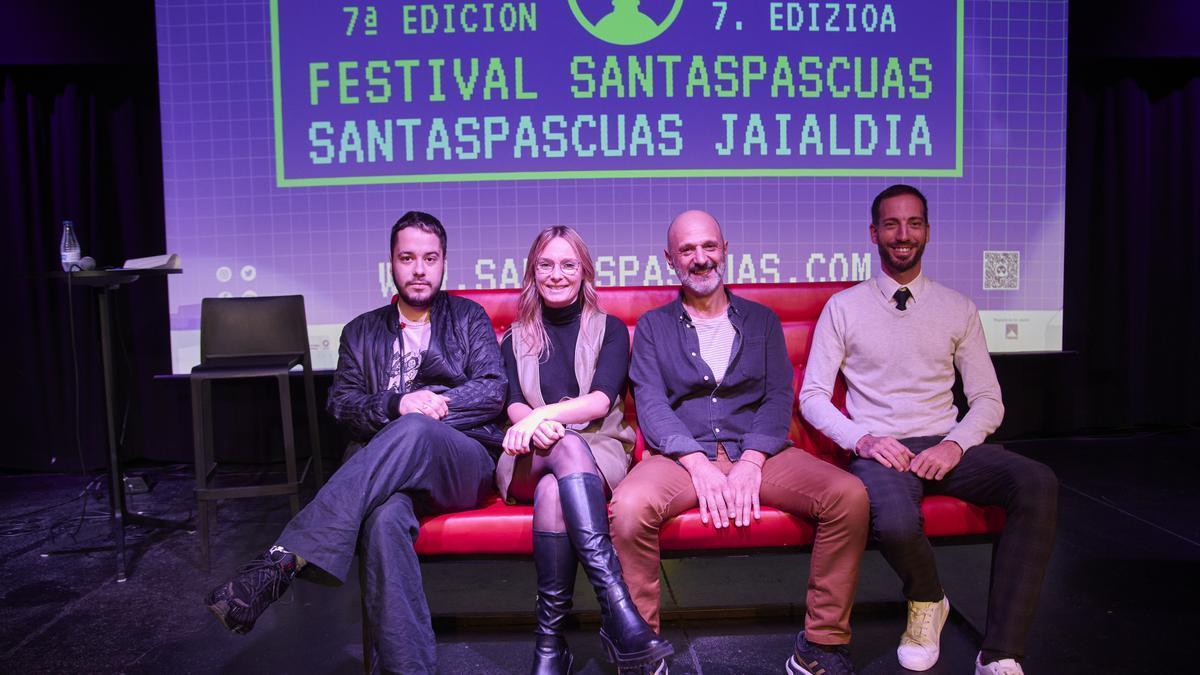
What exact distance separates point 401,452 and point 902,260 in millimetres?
1608

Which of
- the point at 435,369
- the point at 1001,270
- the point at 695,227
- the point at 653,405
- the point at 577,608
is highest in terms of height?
the point at 695,227

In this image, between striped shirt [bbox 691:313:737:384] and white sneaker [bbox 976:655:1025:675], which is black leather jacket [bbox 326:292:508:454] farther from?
white sneaker [bbox 976:655:1025:675]

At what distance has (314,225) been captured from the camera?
11.8ft

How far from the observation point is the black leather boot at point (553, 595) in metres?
1.88

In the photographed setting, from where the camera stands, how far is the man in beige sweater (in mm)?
1888

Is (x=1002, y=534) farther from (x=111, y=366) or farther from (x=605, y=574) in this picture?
(x=111, y=366)

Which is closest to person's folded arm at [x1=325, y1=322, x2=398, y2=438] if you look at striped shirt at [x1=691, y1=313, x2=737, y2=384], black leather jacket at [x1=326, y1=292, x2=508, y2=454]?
black leather jacket at [x1=326, y1=292, x2=508, y2=454]

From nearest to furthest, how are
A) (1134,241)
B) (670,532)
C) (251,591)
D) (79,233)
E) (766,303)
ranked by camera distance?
(251,591) → (670,532) → (766,303) → (79,233) → (1134,241)

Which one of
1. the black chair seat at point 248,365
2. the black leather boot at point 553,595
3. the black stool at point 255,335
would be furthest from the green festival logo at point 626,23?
the black leather boot at point 553,595

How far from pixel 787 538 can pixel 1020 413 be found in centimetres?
337

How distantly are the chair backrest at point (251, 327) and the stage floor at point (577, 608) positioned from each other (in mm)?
813

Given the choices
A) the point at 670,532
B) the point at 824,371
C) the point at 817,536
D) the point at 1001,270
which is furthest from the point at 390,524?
the point at 1001,270

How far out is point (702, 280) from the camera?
2301mm

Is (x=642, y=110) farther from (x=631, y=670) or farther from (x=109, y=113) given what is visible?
(x=109, y=113)
